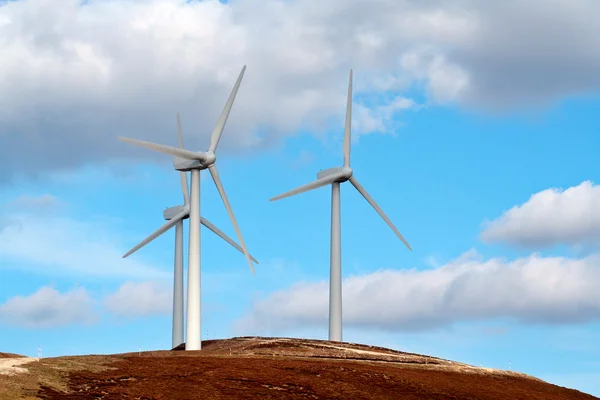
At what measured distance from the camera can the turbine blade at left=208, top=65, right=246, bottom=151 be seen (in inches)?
4774

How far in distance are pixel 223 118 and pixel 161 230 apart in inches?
1098

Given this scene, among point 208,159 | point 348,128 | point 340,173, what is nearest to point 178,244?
point 340,173

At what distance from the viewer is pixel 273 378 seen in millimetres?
82500

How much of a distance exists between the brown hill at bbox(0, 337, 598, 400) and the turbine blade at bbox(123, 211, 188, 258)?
38.5 meters

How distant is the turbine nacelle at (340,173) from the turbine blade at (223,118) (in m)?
22.1

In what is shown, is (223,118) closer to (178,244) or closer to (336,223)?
(336,223)

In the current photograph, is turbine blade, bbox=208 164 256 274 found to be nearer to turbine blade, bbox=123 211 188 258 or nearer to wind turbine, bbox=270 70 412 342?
wind turbine, bbox=270 70 412 342

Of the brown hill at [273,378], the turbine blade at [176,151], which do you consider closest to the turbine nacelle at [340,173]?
the turbine blade at [176,151]

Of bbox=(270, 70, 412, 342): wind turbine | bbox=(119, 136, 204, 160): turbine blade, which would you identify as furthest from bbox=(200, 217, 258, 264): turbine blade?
bbox=(119, 136, 204, 160): turbine blade

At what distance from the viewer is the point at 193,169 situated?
390ft

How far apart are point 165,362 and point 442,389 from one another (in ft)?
84.6

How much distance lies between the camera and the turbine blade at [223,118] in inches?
4774

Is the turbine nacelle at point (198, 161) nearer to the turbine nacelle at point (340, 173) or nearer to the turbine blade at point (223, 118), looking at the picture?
the turbine blade at point (223, 118)

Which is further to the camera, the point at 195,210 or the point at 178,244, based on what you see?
the point at 178,244
